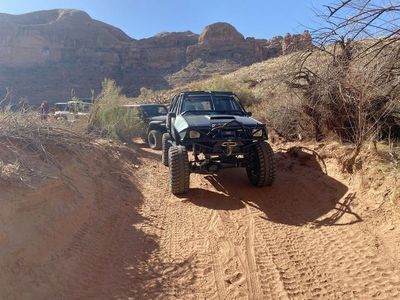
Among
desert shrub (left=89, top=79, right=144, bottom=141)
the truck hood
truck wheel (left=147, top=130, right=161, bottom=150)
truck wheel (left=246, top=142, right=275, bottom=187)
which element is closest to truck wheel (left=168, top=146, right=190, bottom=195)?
the truck hood

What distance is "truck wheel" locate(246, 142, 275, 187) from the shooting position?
7.65m

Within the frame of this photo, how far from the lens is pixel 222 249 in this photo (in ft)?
17.4

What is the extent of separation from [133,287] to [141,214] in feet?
7.76

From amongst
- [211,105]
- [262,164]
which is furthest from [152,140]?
[262,164]

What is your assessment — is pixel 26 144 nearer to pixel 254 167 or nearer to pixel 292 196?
pixel 254 167

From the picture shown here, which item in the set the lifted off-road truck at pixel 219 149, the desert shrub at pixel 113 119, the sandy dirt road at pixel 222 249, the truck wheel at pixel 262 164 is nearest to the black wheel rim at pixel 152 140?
the desert shrub at pixel 113 119

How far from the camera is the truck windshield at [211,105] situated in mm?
8998

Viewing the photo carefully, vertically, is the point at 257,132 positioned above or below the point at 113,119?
above

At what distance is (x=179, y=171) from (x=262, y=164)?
5.17ft

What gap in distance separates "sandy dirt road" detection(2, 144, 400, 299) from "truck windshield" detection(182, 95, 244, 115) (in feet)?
6.39

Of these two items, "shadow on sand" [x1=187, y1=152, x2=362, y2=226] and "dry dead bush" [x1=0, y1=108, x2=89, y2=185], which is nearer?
"dry dead bush" [x1=0, y1=108, x2=89, y2=185]

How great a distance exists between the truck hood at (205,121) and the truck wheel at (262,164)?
50cm

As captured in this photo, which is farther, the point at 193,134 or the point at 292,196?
the point at 193,134

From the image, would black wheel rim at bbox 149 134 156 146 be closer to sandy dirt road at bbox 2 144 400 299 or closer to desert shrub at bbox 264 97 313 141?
desert shrub at bbox 264 97 313 141
